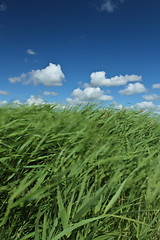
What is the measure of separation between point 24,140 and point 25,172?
0.83ft

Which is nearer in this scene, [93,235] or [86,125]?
[93,235]

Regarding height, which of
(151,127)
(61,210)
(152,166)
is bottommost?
(61,210)

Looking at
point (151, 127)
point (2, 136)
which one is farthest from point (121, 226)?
point (151, 127)

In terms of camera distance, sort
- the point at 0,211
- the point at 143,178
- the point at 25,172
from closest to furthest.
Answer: the point at 0,211 < the point at 25,172 < the point at 143,178

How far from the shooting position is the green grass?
1.04m

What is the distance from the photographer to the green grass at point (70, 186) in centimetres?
104

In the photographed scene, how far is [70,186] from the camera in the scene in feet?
3.84

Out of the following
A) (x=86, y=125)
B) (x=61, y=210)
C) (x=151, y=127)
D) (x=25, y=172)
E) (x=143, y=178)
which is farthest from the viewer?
(x=151, y=127)

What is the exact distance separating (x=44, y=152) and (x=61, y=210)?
56cm

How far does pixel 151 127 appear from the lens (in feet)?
9.78

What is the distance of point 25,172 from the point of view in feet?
4.39

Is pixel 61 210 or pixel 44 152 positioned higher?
pixel 44 152

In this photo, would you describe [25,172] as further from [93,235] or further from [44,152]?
[93,235]

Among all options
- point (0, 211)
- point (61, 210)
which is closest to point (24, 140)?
point (0, 211)
